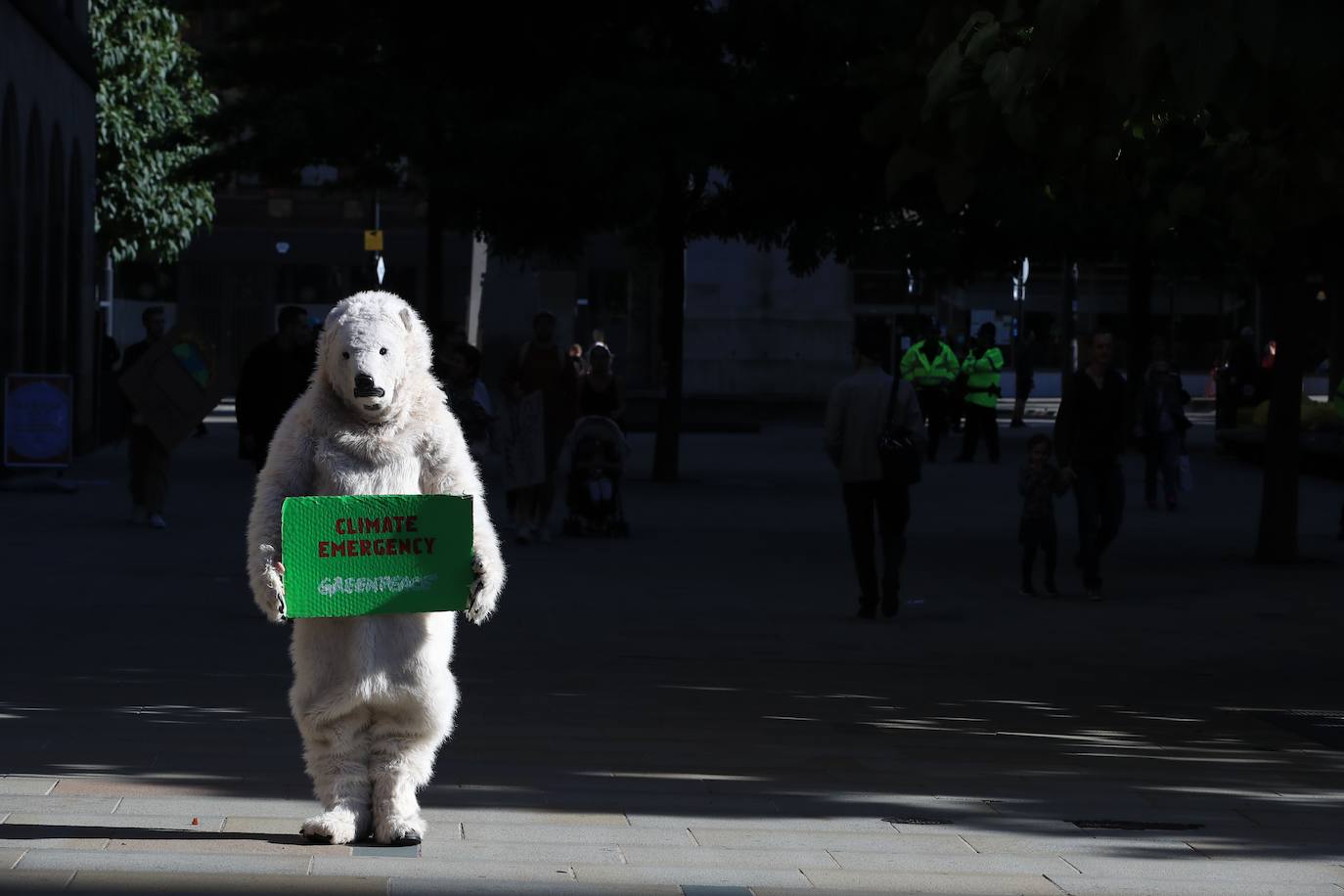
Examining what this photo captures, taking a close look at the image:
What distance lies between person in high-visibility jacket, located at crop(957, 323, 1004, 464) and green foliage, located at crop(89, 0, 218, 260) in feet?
59.9

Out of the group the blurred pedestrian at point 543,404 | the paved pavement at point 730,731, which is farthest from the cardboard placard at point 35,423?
the blurred pedestrian at point 543,404

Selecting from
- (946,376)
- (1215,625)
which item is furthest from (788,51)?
(1215,625)

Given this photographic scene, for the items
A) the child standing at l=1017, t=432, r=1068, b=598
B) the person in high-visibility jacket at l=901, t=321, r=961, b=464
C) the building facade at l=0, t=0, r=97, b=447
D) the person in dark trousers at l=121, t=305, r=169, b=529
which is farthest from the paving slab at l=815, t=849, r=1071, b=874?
the person in high-visibility jacket at l=901, t=321, r=961, b=464

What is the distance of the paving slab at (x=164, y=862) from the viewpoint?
597cm

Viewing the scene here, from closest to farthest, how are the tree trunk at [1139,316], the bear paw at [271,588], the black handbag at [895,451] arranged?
the bear paw at [271,588], the black handbag at [895,451], the tree trunk at [1139,316]

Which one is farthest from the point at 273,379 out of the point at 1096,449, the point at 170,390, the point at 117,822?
the point at 117,822

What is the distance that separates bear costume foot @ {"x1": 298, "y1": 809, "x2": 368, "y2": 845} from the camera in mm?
6258

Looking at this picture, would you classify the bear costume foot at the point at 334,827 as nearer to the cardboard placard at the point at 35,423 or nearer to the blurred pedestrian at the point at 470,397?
the blurred pedestrian at the point at 470,397

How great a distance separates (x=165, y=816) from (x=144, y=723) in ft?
6.36

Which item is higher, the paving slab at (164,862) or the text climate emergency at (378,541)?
the text climate emergency at (378,541)

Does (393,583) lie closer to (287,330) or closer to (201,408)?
(287,330)

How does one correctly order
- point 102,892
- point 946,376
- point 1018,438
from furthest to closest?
1. point 1018,438
2. point 946,376
3. point 102,892

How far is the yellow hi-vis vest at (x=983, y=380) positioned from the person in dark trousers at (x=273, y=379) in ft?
47.9

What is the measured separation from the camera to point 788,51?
73.2 ft
